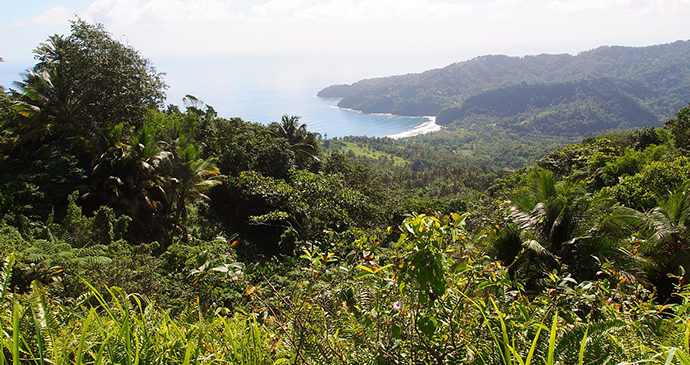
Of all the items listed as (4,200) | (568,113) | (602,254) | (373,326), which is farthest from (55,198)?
(568,113)

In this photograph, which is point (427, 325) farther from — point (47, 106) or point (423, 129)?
point (423, 129)

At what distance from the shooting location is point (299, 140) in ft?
66.2

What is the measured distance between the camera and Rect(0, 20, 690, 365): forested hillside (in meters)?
1.23

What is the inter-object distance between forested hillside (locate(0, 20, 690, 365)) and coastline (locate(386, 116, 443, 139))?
12889 centimetres

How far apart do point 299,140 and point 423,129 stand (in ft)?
505

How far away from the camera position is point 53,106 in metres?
10.2

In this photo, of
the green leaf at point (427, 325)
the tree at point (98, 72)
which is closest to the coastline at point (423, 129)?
the tree at point (98, 72)

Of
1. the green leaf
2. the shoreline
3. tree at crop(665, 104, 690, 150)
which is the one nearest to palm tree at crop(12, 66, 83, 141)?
the green leaf

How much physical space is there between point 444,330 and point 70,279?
5.16 m

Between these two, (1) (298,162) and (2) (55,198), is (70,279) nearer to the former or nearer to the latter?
(2) (55,198)

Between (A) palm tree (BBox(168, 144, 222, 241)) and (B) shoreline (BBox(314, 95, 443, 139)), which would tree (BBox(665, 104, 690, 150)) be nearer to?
(A) palm tree (BBox(168, 144, 222, 241))

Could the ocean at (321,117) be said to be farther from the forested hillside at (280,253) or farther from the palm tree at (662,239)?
the palm tree at (662,239)

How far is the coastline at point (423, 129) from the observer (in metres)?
147

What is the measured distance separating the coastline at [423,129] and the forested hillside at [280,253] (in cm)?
12889
